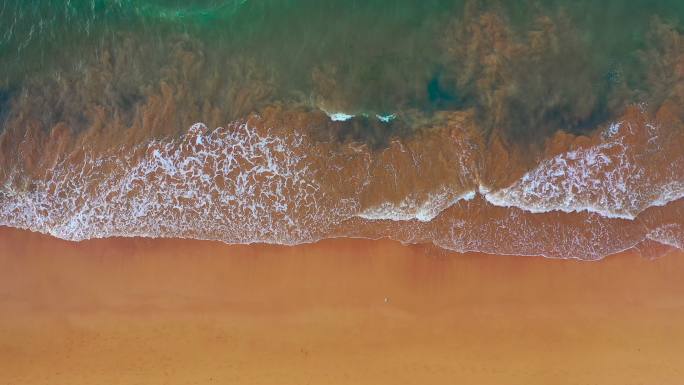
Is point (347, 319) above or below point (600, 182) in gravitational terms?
below

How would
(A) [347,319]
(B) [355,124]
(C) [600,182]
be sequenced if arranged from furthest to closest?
1. (A) [347,319]
2. (B) [355,124]
3. (C) [600,182]

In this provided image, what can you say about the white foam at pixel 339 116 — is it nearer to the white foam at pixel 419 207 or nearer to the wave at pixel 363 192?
the wave at pixel 363 192

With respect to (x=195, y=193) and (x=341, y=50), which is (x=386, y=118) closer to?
(x=341, y=50)

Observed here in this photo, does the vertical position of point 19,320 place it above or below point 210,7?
below

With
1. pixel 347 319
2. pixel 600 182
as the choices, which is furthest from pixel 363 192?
pixel 600 182

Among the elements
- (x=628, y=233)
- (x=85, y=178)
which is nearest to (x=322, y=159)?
(x=85, y=178)

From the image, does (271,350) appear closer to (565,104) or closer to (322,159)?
(322,159)
